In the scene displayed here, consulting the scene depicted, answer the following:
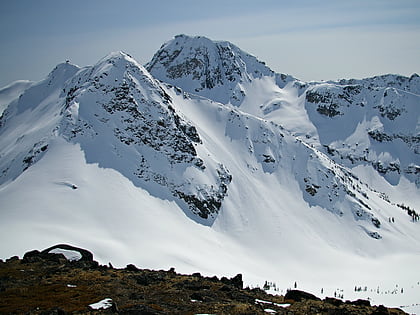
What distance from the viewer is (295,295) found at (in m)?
31.6

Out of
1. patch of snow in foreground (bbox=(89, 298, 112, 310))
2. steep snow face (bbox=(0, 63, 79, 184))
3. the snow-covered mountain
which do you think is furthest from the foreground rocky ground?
steep snow face (bbox=(0, 63, 79, 184))

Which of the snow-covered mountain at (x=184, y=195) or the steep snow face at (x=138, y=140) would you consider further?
the steep snow face at (x=138, y=140)

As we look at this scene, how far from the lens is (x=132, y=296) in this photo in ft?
92.6

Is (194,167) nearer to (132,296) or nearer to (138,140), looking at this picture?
(138,140)

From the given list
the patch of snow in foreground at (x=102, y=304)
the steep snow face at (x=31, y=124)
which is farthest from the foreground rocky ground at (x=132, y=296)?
the steep snow face at (x=31, y=124)

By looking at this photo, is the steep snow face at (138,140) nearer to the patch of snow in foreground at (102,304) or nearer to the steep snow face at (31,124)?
the steep snow face at (31,124)

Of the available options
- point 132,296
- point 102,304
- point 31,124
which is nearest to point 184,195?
point 132,296

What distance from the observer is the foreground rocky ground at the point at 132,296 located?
2527cm

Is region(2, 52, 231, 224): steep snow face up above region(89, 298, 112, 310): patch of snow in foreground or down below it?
above

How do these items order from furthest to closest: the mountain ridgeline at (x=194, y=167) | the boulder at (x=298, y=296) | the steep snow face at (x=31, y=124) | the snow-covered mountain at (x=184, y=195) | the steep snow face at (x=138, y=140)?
the steep snow face at (x=138, y=140) → the steep snow face at (x=31, y=124) → the mountain ridgeline at (x=194, y=167) → the snow-covered mountain at (x=184, y=195) → the boulder at (x=298, y=296)

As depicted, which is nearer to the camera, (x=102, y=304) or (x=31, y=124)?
(x=102, y=304)

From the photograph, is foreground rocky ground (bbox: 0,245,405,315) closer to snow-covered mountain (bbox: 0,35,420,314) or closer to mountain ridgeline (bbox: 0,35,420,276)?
snow-covered mountain (bbox: 0,35,420,314)

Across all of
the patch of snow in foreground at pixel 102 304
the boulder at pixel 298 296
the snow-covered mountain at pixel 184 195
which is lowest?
the patch of snow in foreground at pixel 102 304

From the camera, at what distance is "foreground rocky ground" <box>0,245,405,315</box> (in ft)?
82.9
